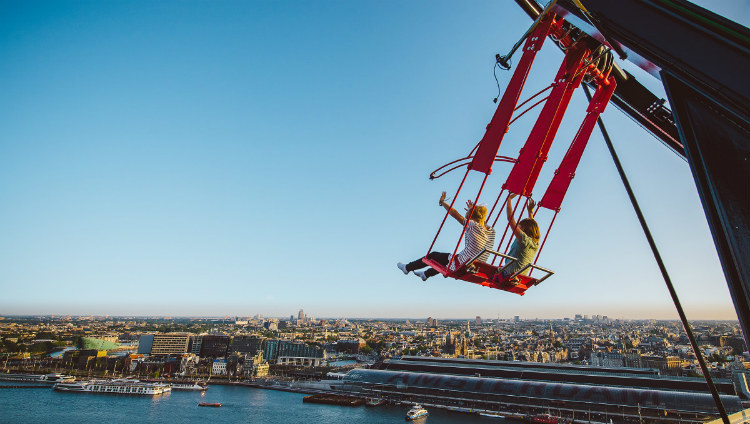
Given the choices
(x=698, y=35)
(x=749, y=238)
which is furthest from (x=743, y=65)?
(x=749, y=238)

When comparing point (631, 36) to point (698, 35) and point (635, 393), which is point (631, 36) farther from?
point (635, 393)

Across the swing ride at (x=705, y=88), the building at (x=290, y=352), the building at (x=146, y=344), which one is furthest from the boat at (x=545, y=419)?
the building at (x=146, y=344)

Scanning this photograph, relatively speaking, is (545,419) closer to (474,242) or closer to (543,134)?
(474,242)

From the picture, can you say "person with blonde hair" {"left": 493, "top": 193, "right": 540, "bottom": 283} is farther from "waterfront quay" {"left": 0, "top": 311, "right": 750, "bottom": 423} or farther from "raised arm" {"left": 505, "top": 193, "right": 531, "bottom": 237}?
"waterfront quay" {"left": 0, "top": 311, "right": 750, "bottom": 423}

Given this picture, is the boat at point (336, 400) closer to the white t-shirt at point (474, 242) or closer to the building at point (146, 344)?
the white t-shirt at point (474, 242)

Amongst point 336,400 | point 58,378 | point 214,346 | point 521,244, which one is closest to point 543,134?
point 521,244

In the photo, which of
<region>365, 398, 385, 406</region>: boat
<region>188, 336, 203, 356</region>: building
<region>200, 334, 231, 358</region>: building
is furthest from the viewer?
<region>188, 336, 203, 356</region>: building

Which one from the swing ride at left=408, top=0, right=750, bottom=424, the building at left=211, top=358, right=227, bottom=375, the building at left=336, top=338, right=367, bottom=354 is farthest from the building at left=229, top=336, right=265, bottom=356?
the swing ride at left=408, top=0, right=750, bottom=424
